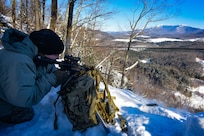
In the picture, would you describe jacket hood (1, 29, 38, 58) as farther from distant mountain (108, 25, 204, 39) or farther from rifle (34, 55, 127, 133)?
distant mountain (108, 25, 204, 39)

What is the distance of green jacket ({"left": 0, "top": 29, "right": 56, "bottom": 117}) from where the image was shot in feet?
5.81

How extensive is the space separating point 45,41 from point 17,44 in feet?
1.01

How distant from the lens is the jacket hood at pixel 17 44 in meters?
1.85

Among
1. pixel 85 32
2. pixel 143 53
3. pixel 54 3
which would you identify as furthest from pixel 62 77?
pixel 143 53

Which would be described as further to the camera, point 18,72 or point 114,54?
point 114,54

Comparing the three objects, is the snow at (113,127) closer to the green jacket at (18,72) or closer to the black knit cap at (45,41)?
the green jacket at (18,72)

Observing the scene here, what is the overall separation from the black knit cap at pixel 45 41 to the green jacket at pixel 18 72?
88mm

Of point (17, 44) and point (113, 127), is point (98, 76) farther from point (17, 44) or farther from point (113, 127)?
point (17, 44)

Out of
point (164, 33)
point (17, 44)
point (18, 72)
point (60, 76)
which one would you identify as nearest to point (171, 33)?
point (164, 33)

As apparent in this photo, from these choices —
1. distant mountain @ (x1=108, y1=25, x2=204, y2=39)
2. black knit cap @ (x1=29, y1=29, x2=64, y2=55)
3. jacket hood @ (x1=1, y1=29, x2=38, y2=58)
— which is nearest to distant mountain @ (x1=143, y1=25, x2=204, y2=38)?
distant mountain @ (x1=108, y1=25, x2=204, y2=39)

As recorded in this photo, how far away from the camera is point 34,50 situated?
2.00m

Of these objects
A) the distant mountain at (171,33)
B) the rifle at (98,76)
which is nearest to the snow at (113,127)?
the rifle at (98,76)

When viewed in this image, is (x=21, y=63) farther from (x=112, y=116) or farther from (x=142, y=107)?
(x=142, y=107)

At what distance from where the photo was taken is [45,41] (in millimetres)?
2070
